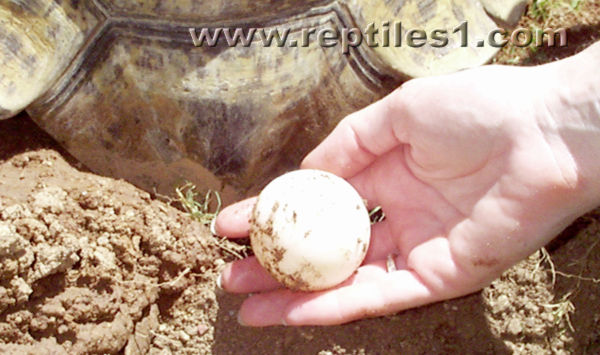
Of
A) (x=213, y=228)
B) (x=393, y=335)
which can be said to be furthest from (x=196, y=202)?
(x=393, y=335)

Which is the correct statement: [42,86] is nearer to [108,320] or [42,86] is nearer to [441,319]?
[108,320]

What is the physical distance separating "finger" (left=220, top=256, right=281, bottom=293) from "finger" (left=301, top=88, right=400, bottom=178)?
29cm

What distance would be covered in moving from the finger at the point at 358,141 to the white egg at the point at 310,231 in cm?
13

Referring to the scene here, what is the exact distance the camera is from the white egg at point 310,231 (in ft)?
5.43

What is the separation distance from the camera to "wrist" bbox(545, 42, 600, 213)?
1.59 meters

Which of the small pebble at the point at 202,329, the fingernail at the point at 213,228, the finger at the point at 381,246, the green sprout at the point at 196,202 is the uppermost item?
the green sprout at the point at 196,202

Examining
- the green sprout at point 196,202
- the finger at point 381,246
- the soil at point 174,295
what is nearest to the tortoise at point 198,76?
the green sprout at point 196,202

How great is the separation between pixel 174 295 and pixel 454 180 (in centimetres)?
77

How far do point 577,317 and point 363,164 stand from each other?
68 centimetres

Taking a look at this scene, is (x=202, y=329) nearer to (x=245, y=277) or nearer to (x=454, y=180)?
(x=245, y=277)

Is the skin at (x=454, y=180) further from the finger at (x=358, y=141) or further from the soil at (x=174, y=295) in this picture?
the soil at (x=174, y=295)

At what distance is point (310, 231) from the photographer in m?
1.65

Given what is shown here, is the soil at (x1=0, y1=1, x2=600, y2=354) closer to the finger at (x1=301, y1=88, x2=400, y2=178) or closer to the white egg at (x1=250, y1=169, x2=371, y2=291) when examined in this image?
the white egg at (x1=250, y1=169, x2=371, y2=291)

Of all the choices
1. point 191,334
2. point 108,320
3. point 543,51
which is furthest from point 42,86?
point 543,51
